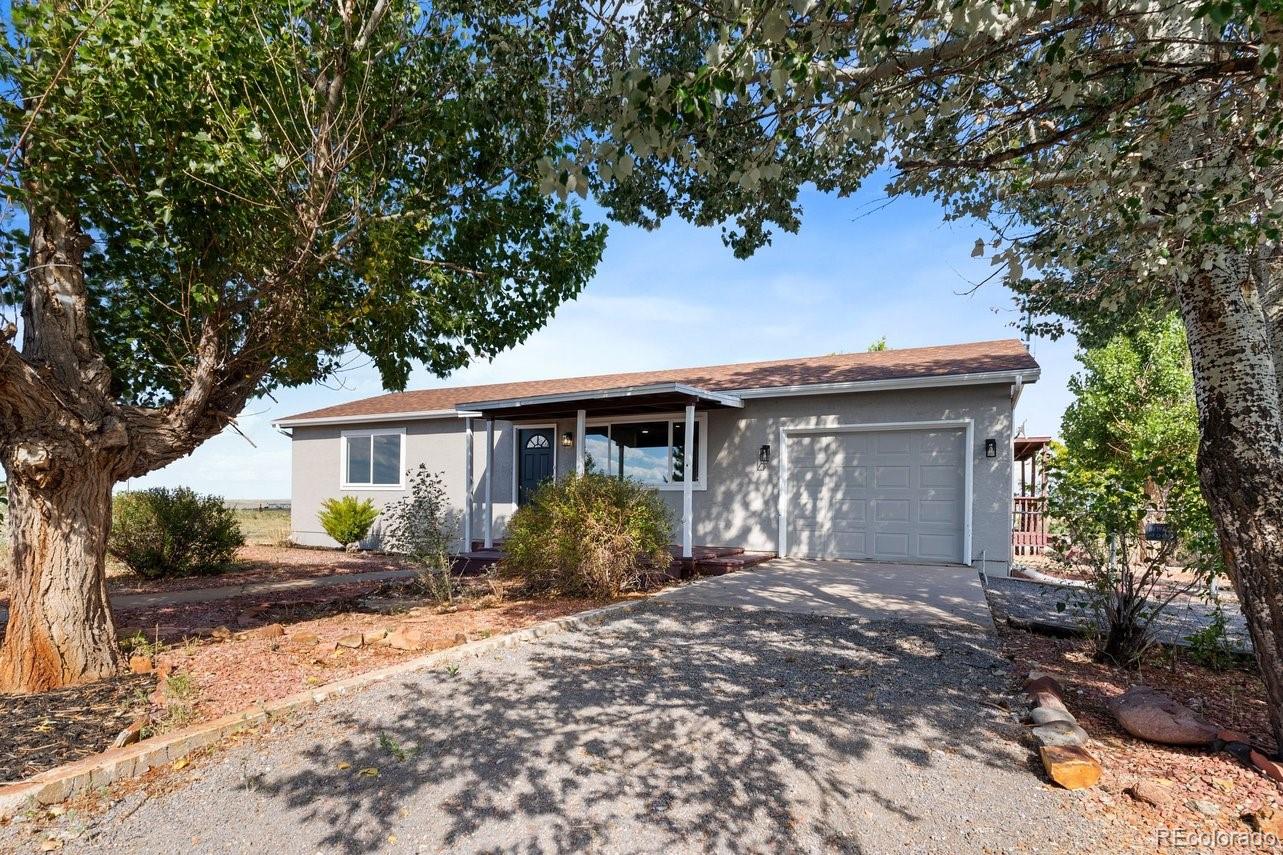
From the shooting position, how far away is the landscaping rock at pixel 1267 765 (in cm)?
315

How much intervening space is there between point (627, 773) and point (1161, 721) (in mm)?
2944

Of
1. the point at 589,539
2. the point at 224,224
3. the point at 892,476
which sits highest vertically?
the point at 224,224

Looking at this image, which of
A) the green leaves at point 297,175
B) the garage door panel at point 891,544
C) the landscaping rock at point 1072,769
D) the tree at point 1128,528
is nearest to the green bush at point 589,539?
the green leaves at point 297,175

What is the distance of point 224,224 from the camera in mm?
5133

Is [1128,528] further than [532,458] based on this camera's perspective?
No

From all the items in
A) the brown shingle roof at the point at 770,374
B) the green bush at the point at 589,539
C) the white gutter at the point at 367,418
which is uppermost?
the brown shingle roof at the point at 770,374

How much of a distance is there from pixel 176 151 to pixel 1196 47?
22.9ft

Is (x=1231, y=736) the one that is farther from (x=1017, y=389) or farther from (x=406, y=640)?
(x=1017, y=389)

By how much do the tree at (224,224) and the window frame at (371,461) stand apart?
769cm

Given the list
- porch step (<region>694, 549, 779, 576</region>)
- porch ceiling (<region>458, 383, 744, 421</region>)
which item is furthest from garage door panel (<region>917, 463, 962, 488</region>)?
porch ceiling (<region>458, 383, 744, 421</region>)


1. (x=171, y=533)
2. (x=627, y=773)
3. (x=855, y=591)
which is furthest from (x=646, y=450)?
(x=627, y=773)

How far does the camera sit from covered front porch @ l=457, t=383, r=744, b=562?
1047 centimetres

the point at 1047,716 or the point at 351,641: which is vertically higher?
the point at 1047,716

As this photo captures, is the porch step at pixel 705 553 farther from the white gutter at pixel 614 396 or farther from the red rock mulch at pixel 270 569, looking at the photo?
the red rock mulch at pixel 270 569
